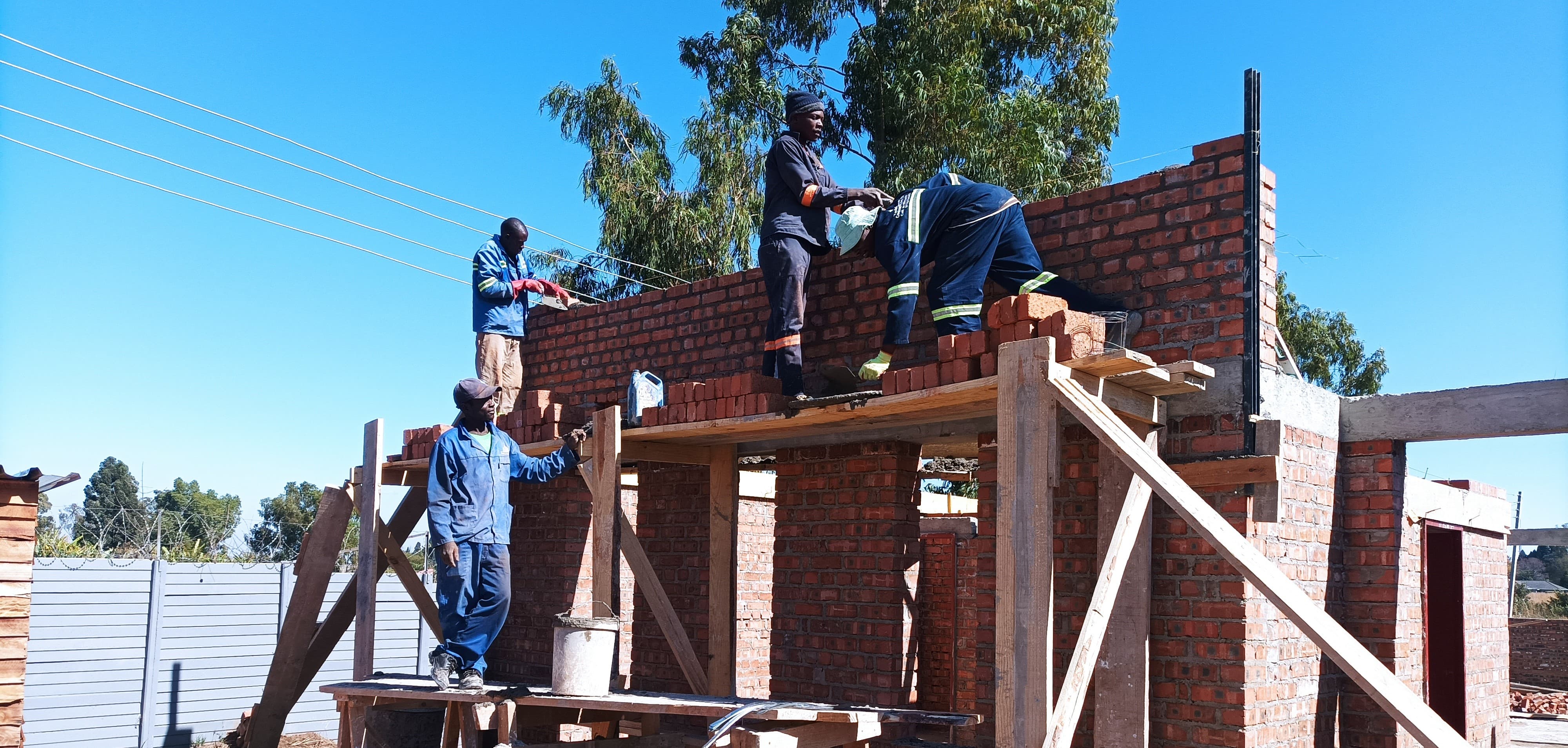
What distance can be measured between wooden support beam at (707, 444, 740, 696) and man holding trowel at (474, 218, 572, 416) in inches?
62.9

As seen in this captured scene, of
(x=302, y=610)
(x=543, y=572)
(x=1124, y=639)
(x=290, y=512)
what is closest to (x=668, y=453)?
(x=543, y=572)

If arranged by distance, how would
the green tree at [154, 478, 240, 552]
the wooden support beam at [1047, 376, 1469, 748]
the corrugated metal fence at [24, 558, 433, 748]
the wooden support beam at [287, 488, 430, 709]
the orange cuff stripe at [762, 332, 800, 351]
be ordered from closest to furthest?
the wooden support beam at [1047, 376, 1469, 748] → the orange cuff stripe at [762, 332, 800, 351] → the wooden support beam at [287, 488, 430, 709] → the corrugated metal fence at [24, 558, 433, 748] → the green tree at [154, 478, 240, 552]

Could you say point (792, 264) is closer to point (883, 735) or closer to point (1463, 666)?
point (883, 735)

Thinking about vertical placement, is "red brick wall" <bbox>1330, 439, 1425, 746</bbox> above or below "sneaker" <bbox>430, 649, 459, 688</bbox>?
above

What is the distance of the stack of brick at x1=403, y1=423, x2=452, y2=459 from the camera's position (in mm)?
8094

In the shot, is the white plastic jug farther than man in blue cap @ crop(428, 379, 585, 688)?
Yes

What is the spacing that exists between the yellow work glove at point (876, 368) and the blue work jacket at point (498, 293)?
128 inches

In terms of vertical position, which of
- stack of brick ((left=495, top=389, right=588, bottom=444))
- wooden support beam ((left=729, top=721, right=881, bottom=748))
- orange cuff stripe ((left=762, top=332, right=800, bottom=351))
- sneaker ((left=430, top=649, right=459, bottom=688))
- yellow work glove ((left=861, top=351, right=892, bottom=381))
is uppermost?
orange cuff stripe ((left=762, top=332, right=800, bottom=351))

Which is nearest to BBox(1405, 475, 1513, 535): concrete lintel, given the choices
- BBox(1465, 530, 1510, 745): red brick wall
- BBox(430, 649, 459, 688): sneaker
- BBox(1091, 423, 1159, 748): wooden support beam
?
BBox(1465, 530, 1510, 745): red brick wall

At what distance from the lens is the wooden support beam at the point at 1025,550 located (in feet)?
14.6

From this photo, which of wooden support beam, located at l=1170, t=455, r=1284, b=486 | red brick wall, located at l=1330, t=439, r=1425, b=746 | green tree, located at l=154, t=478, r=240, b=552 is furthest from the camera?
green tree, located at l=154, t=478, r=240, b=552

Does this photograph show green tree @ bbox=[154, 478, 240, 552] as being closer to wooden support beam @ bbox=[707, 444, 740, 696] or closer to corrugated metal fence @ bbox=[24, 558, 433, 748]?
corrugated metal fence @ bbox=[24, 558, 433, 748]

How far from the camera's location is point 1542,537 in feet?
39.7

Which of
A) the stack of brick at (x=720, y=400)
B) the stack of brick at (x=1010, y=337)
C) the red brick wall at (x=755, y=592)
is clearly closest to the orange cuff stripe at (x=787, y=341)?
the stack of brick at (x=720, y=400)
